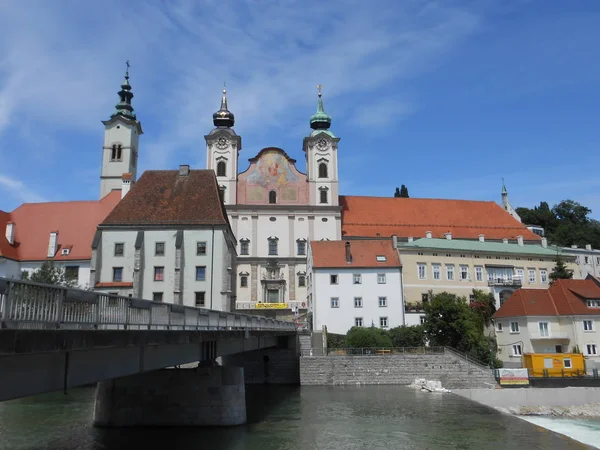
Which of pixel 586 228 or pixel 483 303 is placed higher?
pixel 586 228

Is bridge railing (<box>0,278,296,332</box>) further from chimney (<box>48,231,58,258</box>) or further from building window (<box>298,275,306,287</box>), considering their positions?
building window (<box>298,275,306,287</box>)

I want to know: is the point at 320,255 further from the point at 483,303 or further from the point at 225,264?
the point at 483,303

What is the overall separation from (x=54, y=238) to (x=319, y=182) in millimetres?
32978

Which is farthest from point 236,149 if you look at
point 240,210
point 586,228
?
point 586,228

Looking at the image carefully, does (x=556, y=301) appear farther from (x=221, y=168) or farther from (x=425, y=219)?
(x=221, y=168)

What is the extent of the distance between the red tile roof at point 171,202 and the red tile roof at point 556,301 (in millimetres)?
27589

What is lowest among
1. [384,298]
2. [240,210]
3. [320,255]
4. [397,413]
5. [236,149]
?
[397,413]

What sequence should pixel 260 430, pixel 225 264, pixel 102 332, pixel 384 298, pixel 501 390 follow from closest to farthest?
pixel 102 332
pixel 260 430
pixel 501 390
pixel 225 264
pixel 384 298

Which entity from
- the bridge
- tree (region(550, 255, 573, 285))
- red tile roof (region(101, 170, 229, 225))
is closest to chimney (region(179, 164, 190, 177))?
red tile roof (region(101, 170, 229, 225))

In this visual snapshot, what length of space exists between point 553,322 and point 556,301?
7.49 ft

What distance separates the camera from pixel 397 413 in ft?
90.0

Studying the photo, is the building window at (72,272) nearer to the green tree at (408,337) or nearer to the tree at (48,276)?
the tree at (48,276)

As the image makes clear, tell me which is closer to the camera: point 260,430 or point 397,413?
point 260,430

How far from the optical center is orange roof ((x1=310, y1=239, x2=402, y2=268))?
5259 cm
